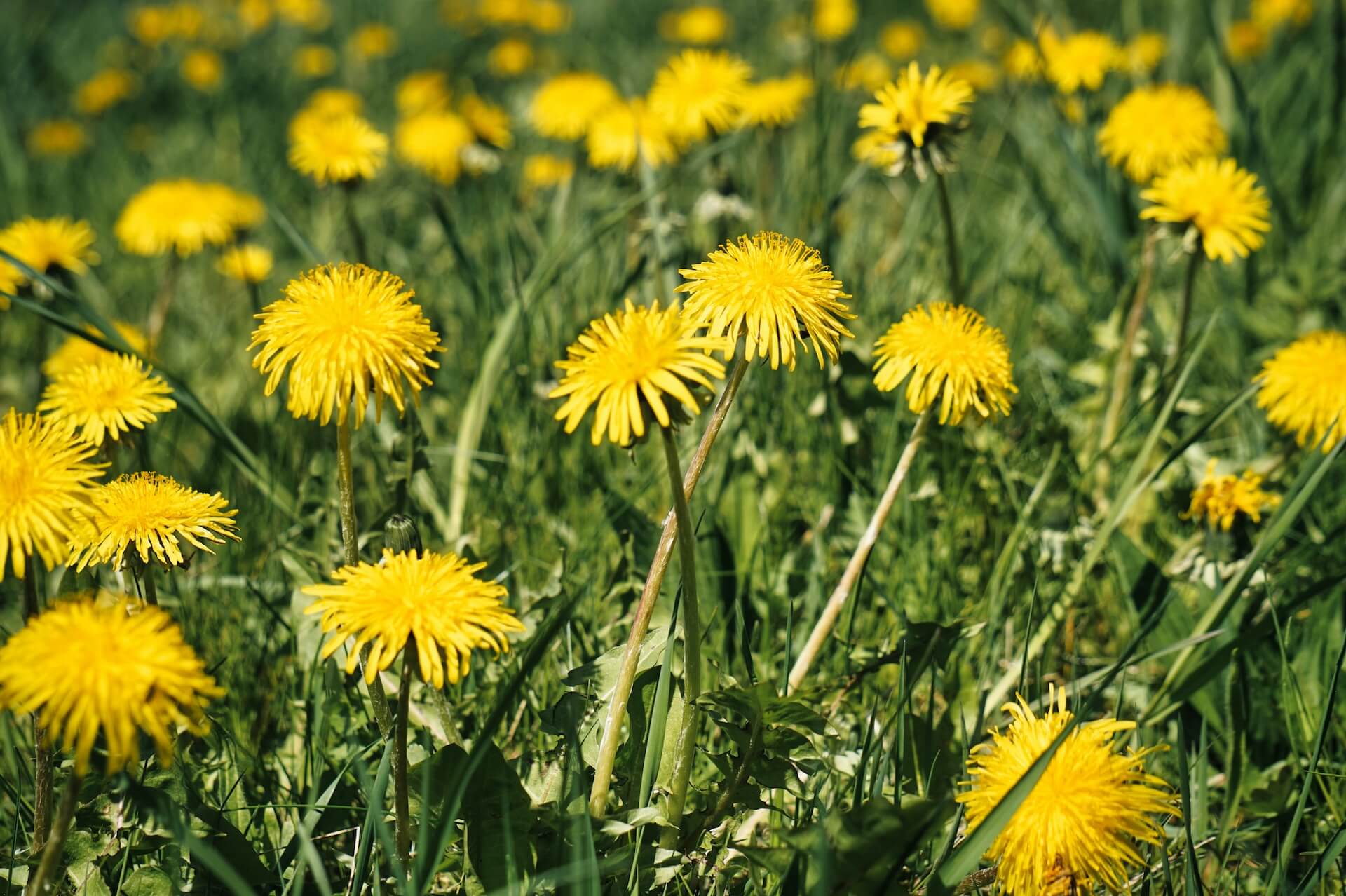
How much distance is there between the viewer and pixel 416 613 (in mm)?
1141

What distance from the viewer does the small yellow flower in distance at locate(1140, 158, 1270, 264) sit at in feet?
6.66

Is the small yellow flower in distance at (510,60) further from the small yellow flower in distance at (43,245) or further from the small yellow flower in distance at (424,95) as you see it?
the small yellow flower in distance at (43,245)

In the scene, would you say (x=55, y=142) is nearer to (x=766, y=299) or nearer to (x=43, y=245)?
(x=43, y=245)

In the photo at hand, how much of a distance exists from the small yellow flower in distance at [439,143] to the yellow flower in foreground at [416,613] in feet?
7.41

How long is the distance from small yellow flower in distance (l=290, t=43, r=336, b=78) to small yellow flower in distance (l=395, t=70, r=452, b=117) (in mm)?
714

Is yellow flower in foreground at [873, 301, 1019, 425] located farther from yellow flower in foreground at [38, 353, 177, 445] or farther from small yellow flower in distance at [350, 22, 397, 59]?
small yellow flower in distance at [350, 22, 397, 59]

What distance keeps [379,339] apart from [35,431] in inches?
15.6

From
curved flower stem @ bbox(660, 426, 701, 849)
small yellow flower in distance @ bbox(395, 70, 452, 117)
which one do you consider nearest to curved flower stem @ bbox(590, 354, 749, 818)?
curved flower stem @ bbox(660, 426, 701, 849)

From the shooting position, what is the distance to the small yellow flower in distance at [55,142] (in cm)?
407

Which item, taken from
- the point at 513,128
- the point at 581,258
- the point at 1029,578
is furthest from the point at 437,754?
the point at 513,128

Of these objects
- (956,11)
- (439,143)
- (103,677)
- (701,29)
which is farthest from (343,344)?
(956,11)

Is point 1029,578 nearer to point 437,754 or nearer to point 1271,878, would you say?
point 1271,878

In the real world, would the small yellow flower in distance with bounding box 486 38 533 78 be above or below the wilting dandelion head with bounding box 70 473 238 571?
above

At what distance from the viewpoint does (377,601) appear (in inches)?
45.5
